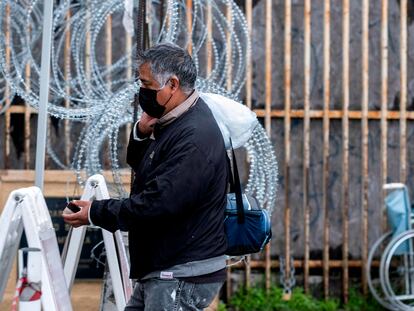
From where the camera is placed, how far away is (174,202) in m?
4.37

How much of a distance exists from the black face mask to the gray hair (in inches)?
3.0

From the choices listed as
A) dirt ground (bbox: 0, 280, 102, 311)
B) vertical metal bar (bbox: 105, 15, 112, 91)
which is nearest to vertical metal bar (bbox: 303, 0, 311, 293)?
vertical metal bar (bbox: 105, 15, 112, 91)

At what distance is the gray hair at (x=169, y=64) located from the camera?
4.59m

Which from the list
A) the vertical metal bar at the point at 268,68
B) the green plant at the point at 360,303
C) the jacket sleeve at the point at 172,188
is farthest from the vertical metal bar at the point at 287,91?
the jacket sleeve at the point at 172,188

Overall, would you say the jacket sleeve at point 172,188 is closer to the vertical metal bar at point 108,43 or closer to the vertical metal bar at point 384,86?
the vertical metal bar at point 108,43

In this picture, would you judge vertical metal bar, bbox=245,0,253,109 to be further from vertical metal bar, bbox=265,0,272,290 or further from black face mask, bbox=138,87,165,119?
black face mask, bbox=138,87,165,119

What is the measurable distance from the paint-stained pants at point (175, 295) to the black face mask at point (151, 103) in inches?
31.5

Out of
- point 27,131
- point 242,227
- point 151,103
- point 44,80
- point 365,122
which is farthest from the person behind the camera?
point 365,122

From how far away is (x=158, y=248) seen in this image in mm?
4516

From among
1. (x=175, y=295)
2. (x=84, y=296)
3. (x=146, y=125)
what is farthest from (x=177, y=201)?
(x=84, y=296)

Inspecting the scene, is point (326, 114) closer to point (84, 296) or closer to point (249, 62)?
point (249, 62)

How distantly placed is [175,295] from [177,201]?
473 mm

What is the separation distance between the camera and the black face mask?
15.2ft

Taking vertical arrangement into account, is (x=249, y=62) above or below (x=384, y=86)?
above
